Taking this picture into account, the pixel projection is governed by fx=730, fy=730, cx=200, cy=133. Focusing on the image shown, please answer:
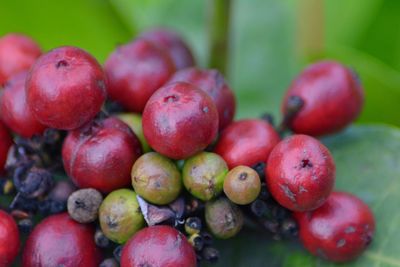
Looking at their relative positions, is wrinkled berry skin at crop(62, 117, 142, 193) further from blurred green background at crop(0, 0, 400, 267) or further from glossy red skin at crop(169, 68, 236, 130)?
blurred green background at crop(0, 0, 400, 267)

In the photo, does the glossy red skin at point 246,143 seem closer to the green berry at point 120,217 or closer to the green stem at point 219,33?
the green berry at point 120,217

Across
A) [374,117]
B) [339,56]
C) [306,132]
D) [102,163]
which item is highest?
[102,163]

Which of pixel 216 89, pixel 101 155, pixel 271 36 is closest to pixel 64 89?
pixel 101 155

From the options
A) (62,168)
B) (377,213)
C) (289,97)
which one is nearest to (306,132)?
(289,97)

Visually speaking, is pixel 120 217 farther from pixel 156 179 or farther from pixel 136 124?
pixel 136 124

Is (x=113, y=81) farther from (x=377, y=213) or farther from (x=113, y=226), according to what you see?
(x=377, y=213)

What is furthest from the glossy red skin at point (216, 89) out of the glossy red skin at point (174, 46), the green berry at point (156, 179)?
the glossy red skin at point (174, 46)
